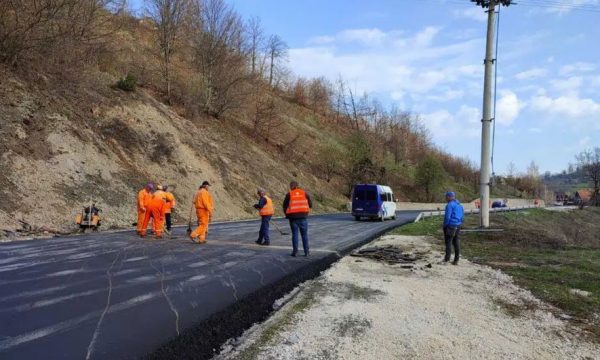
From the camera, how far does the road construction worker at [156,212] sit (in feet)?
53.2

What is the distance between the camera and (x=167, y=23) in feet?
148

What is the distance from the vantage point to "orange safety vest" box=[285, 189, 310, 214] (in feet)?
43.4

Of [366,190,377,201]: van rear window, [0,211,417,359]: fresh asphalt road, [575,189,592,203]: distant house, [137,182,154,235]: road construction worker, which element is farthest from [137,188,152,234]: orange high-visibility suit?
[575,189,592,203]: distant house

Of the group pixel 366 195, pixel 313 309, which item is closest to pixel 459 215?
pixel 313 309

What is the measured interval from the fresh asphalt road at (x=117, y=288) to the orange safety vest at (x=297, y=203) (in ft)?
3.97

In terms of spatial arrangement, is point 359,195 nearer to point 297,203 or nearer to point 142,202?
point 142,202

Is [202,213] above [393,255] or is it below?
above

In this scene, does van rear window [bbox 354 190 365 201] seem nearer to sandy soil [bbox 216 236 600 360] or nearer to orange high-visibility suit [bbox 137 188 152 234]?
orange high-visibility suit [bbox 137 188 152 234]

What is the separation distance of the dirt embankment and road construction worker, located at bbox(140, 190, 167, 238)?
15.1 ft

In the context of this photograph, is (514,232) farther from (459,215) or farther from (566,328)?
(566,328)

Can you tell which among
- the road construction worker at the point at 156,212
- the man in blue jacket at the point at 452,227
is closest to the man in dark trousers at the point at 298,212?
the man in blue jacket at the point at 452,227

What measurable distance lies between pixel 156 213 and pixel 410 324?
11162mm

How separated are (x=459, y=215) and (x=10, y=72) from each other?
76.1 ft

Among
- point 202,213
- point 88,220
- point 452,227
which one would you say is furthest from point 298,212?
point 88,220
